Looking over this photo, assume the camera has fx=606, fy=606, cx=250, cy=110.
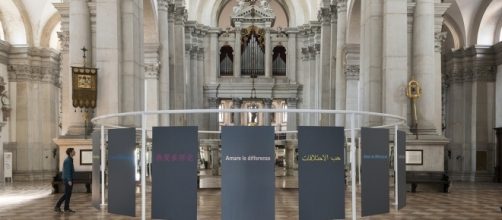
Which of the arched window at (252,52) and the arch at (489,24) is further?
the arched window at (252,52)

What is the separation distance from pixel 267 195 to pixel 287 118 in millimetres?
37295

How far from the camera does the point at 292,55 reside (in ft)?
159

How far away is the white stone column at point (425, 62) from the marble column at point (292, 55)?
26016 millimetres

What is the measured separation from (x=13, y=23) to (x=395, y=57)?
24224 millimetres

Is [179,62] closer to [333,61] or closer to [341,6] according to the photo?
[333,61]

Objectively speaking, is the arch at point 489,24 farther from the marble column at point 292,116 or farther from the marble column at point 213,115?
the marble column at point 213,115

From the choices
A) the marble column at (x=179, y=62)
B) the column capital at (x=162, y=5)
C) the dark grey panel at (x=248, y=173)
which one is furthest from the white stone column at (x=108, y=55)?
the marble column at (x=179, y=62)

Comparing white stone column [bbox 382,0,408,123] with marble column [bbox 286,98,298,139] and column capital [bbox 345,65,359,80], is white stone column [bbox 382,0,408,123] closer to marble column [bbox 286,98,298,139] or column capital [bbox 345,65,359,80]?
column capital [bbox 345,65,359,80]

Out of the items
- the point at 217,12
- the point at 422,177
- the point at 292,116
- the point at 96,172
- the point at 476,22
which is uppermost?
the point at 217,12

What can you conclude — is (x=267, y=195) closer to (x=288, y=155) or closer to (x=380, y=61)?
(x=380, y=61)

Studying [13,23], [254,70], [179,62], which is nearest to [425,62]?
[179,62]

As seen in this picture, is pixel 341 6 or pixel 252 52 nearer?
pixel 341 6

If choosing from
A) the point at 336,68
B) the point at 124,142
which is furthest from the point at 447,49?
the point at 124,142

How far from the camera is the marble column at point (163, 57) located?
31.2 m
